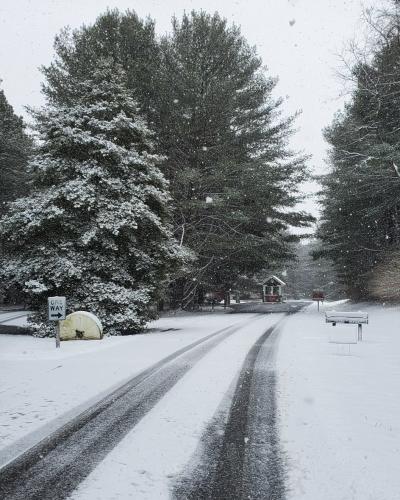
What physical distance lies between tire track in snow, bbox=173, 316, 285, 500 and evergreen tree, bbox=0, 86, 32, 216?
26.6 meters

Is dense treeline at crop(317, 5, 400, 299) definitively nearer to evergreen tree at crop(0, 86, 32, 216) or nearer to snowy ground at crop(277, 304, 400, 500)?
snowy ground at crop(277, 304, 400, 500)

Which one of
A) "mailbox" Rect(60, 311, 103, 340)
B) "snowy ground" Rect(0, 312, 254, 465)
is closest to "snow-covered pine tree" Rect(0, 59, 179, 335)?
"mailbox" Rect(60, 311, 103, 340)

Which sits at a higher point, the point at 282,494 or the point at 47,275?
the point at 47,275

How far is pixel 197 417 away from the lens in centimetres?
499

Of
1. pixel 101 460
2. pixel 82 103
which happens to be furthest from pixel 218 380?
pixel 82 103

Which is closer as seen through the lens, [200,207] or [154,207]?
[154,207]

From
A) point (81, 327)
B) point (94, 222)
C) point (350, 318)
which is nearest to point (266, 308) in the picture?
point (350, 318)

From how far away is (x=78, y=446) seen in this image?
4066mm

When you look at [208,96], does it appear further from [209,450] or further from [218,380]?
[209,450]

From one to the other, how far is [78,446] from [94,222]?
37.1 feet

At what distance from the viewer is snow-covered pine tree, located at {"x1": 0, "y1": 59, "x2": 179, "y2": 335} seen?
1421 centimetres

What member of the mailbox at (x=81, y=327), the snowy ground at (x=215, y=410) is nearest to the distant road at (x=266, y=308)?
the mailbox at (x=81, y=327)

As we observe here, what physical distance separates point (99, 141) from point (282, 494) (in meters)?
13.9

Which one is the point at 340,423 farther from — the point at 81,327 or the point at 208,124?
the point at 208,124
